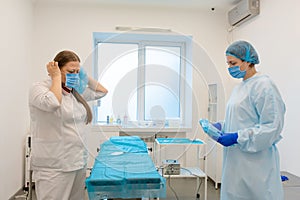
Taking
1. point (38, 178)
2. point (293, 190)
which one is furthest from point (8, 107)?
point (293, 190)

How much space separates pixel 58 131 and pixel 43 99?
19 cm

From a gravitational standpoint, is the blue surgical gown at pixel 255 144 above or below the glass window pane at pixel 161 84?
below

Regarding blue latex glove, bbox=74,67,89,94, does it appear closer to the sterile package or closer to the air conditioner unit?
the sterile package

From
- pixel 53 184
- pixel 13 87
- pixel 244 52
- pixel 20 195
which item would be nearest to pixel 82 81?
pixel 53 184

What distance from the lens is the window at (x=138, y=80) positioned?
169cm

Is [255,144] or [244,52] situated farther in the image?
[244,52]

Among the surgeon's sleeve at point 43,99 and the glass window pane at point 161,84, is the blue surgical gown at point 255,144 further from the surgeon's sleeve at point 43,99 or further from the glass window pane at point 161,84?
the surgeon's sleeve at point 43,99

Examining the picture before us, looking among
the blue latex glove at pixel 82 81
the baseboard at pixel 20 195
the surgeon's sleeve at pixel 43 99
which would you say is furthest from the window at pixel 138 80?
the baseboard at pixel 20 195

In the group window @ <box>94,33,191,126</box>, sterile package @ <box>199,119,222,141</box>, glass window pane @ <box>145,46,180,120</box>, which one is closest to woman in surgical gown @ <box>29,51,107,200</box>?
window @ <box>94,33,191,126</box>

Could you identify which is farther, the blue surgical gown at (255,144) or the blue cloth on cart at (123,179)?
the blue cloth on cart at (123,179)

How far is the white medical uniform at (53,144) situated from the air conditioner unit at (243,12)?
7.70 ft

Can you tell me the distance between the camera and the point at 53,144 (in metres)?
1.36

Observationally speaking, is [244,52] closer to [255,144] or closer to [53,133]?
[255,144]

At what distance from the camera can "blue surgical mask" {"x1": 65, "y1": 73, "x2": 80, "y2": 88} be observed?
1.40 meters
